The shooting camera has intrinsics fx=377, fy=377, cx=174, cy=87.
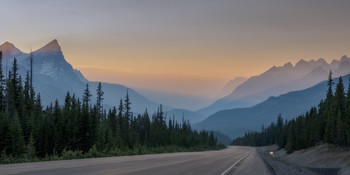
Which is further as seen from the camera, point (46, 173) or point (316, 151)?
point (316, 151)

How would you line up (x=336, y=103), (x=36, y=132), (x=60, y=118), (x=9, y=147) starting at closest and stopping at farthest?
1. (x=9, y=147)
2. (x=36, y=132)
3. (x=60, y=118)
4. (x=336, y=103)

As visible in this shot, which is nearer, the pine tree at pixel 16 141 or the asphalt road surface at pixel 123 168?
the asphalt road surface at pixel 123 168

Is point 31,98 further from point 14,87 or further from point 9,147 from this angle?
point 9,147

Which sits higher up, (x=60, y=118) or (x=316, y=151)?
(x=60, y=118)

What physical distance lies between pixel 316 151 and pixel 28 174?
6069 cm

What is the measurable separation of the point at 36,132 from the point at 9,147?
19.3ft

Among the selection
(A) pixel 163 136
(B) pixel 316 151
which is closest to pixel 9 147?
(B) pixel 316 151

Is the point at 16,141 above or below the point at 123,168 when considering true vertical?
above

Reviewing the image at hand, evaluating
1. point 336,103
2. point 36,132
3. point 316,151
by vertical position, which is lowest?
point 316,151

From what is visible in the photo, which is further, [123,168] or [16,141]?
[16,141]

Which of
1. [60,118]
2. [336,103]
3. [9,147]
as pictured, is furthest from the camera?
[336,103]

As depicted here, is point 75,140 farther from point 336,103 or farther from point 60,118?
point 336,103

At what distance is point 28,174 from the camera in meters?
16.3

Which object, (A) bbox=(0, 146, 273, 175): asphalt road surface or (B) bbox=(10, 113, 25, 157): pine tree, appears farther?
(B) bbox=(10, 113, 25, 157): pine tree
